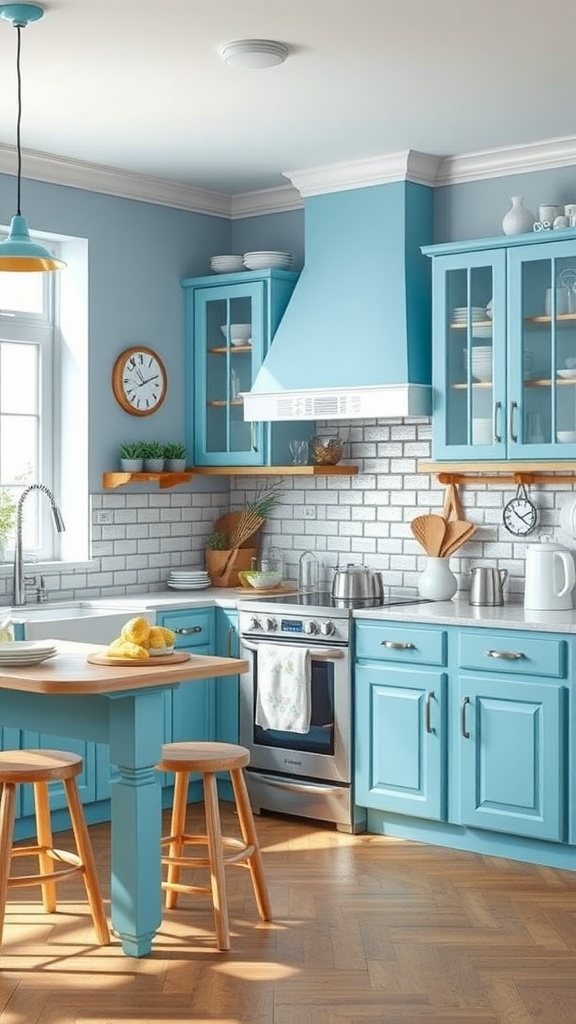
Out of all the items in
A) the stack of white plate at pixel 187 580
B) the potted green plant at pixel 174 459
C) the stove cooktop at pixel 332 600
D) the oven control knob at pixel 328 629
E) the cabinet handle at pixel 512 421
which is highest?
the cabinet handle at pixel 512 421

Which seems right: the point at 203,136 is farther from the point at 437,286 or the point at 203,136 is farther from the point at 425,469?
the point at 425,469

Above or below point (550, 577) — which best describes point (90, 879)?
below

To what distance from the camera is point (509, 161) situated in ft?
19.9

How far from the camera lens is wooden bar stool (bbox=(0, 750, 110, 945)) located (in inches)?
167

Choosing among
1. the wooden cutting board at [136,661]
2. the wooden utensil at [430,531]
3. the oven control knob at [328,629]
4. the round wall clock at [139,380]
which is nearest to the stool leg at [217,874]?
the wooden cutting board at [136,661]

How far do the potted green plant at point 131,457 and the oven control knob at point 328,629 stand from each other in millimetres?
1339

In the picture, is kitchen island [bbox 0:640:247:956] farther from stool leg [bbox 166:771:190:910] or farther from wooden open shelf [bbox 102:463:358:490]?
wooden open shelf [bbox 102:463:358:490]

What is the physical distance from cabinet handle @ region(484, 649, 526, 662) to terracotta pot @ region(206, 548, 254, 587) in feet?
6.21

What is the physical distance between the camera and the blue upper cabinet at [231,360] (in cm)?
668

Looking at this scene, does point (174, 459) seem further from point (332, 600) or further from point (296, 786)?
point (296, 786)

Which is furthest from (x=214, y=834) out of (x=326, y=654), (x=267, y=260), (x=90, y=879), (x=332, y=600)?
(x=267, y=260)

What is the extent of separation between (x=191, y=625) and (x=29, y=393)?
53.5 inches

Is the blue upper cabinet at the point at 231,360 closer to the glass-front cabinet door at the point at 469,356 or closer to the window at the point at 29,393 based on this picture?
the window at the point at 29,393

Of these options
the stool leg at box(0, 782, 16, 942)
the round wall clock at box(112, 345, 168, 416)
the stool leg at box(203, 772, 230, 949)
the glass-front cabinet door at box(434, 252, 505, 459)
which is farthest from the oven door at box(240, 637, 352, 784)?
the stool leg at box(0, 782, 16, 942)
